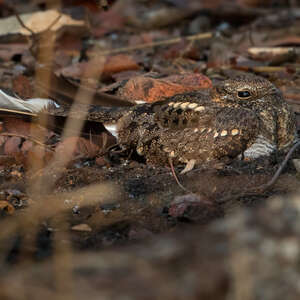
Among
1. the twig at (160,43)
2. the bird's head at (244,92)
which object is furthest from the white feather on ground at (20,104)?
the twig at (160,43)

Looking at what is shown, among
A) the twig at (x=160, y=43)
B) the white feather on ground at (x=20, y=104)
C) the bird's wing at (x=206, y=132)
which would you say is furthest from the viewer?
the twig at (x=160, y=43)

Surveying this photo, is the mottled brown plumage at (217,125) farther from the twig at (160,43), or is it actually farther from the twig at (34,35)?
the twig at (160,43)

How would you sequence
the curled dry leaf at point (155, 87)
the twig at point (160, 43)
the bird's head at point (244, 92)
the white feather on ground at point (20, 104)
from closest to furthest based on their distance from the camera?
the bird's head at point (244, 92)
the white feather on ground at point (20, 104)
the curled dry leaf at point (155, 87)
the twig at point (160, 43)

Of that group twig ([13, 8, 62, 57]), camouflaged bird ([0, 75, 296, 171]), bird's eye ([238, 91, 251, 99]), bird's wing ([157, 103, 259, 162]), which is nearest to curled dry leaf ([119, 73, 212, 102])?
camouflaged bird ([0, 75, 296, 171])

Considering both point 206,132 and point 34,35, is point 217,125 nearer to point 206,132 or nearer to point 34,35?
point 206,132

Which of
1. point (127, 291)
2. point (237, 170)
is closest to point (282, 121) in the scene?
point (237, 170)

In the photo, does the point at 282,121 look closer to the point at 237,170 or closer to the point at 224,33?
the point at 237,170

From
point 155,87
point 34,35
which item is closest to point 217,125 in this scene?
point 155,87

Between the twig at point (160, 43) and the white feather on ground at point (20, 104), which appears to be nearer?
the white feather on ground at point (20, 104)
